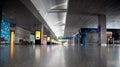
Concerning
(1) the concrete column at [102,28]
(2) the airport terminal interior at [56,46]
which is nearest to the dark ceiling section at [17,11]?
(2) the airport terminal interior at [56,46]

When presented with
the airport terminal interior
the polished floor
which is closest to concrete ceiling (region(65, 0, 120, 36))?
the airport terminal interior

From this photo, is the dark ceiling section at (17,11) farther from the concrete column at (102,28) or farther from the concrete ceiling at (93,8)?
the concrete column at (102,28)

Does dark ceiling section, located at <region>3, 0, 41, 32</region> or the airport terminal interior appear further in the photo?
dark ceiling section, located at <region>3, 0, 41, 32</region>

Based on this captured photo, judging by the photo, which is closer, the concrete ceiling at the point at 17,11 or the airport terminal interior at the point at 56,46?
the airport terminal interior at the point at 56,46

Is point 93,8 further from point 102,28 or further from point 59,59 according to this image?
point 59,59

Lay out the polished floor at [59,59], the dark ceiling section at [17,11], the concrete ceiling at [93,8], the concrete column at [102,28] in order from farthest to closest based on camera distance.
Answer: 1. the concrete column at [102,28]
2. the concrete ceiling at [93,8]
3. the dark ceiling section at [17,11]
4. the polished floor at [59,59]

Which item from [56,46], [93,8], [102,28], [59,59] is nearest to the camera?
[59,59]

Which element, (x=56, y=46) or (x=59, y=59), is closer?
(x=59, y=59)

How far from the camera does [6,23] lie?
108ft

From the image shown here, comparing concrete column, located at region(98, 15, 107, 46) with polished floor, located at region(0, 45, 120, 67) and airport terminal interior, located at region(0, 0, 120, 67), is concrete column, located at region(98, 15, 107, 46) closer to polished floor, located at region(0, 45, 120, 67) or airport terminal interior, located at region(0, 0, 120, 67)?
airport terminal interior, located at region(0, 0, 120, 67)

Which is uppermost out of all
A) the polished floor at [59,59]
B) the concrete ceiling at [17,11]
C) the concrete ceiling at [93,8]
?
the concrete ceiling at [93,8]

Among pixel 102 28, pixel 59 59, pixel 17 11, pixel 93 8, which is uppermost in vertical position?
pixel 93 8

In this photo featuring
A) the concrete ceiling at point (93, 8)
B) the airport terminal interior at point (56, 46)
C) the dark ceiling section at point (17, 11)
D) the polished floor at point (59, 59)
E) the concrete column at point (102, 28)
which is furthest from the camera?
the concrete column at point (102, 28)

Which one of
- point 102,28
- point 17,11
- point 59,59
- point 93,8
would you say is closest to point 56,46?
point 17,11
